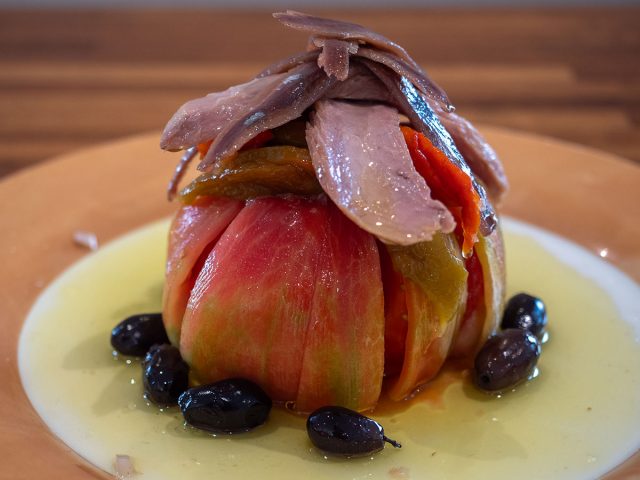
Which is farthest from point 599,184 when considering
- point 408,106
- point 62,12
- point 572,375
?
point 62,12

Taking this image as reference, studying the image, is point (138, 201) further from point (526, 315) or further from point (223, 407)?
point (526, 315)

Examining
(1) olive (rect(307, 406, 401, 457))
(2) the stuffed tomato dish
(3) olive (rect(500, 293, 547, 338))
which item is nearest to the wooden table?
(3) olive (rect(500, 293, 547, 338))

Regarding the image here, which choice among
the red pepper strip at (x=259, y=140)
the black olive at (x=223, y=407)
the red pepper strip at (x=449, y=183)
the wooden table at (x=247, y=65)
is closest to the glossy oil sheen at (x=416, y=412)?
the black olive at (x=223, y=407)

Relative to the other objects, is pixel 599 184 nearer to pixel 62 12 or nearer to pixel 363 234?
pixel 363 234

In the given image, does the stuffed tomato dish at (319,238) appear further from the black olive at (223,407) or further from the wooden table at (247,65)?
the wooden table at (247,65)

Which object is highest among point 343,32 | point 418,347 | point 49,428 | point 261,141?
point 343,32
